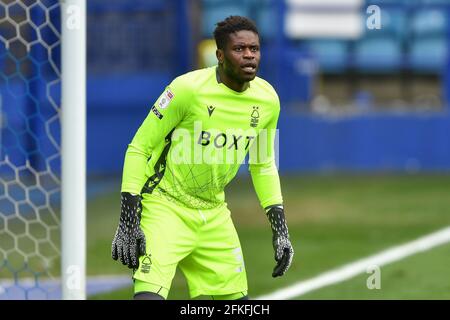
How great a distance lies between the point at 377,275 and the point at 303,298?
31.9 inches

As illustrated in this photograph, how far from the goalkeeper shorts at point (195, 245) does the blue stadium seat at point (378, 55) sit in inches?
471

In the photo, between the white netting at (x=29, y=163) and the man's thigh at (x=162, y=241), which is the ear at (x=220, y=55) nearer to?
the man's thigh at (x=162, y=241)

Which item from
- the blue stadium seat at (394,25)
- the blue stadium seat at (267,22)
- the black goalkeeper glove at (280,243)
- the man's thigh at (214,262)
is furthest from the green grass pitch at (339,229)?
the blue stadium seat at (394,25)

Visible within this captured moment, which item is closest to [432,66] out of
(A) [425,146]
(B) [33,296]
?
(A) [425,146]

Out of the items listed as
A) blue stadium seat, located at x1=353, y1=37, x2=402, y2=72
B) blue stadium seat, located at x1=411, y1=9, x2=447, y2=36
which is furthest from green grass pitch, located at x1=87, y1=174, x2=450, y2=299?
blue stadium seat, located at x1=353, y1=37, x2=402, y2=72

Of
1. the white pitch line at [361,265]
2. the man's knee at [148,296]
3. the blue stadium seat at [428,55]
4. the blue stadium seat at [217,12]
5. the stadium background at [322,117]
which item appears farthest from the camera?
the blue stadium seat at [428,55]

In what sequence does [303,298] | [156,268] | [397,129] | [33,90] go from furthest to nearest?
[397,129], [33,90], [303,298], [156,268]

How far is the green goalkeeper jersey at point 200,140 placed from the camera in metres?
5.53

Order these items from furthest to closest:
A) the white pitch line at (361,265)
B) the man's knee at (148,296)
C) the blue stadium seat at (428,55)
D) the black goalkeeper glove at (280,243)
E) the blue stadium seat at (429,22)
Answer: the blue stadium seat at (428,55)
the blue stadium seat at (429,22)
the white pitch line at (361,265)
the black goalkeeper glove at (280,243)
the man's knee at (148,296)

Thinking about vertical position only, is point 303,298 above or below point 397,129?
below

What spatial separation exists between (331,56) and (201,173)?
1219 centimetres

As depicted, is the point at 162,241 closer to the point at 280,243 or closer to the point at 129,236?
the point at 129,236
